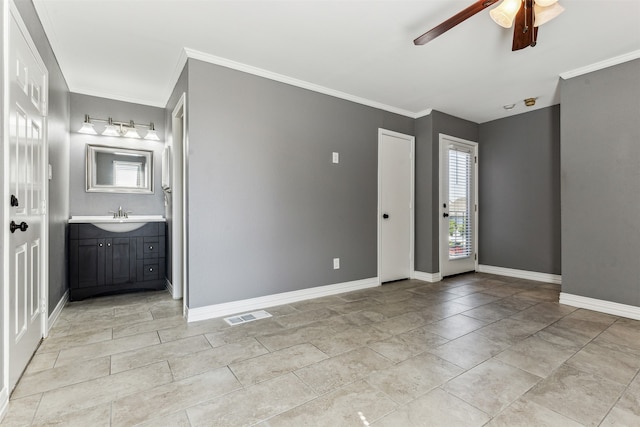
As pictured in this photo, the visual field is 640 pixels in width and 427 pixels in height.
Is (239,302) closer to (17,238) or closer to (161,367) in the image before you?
(161,367)

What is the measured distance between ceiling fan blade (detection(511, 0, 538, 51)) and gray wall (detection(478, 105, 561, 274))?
292cm

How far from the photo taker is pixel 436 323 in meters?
2.86

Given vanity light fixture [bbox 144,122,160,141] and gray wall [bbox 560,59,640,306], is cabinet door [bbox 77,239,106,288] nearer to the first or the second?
vanity light fixture [bbox 144,122,160,141]

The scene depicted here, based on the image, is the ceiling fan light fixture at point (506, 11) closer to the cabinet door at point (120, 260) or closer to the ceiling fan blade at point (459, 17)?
the ceiling fan blade at point (459, 17)

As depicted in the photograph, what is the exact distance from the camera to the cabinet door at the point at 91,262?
3543 mm

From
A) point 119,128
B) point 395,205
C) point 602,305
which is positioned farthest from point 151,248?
point 602,305

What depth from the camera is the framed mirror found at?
404 cm

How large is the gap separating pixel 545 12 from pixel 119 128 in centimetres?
454

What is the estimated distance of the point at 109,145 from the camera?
4.14 meters

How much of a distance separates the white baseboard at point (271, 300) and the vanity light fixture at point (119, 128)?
2.60m

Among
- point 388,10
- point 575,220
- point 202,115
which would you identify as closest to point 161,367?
point 202,115

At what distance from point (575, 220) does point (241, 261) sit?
359cm

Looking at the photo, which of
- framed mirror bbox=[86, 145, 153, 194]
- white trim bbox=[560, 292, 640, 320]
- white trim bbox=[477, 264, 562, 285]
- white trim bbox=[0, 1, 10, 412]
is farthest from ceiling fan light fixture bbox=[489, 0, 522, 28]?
framed mirror bbox=[86, 145, 153, 194]

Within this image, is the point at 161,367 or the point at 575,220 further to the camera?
the point at 575,220
